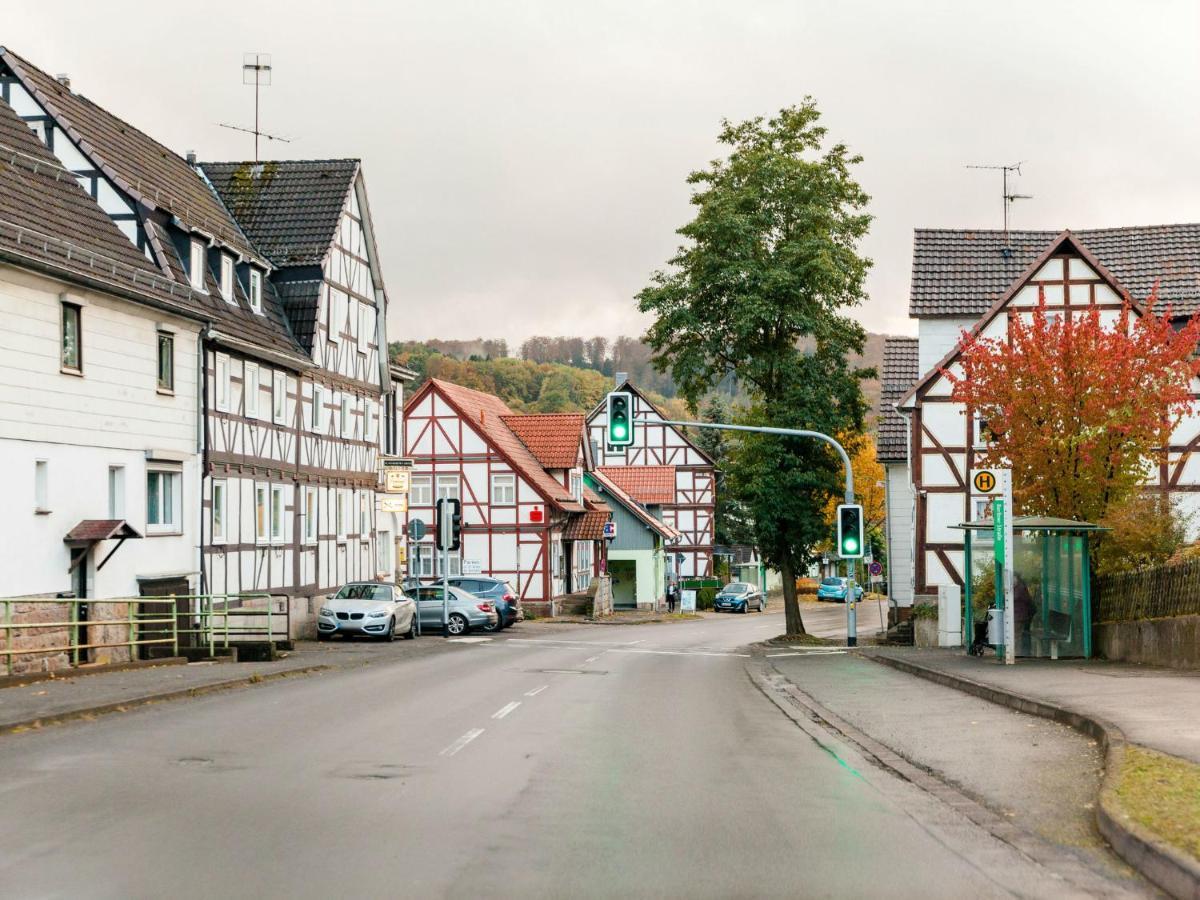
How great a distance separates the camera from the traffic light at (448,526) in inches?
1572

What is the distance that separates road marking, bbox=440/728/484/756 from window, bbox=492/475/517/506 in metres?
47.5

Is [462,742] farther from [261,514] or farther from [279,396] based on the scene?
[279,396]

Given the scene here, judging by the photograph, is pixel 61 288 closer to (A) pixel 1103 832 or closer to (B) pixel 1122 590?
(B) pixel 1122 590

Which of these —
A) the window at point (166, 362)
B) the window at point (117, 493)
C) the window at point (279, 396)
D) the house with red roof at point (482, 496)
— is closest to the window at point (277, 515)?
the window at point (279, 396)

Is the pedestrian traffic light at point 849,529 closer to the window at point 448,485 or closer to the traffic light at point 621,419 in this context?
the traffic light at point 621,419

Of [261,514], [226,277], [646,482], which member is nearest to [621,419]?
[261,514]

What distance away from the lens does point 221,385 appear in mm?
33938

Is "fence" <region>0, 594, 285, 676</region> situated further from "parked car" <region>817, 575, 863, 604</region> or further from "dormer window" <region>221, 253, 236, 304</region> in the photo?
"parked car" <region>817, 575, 863, 604</region>

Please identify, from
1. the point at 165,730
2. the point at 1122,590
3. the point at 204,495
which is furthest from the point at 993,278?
the point at 165,730

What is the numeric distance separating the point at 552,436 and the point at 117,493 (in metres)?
40.2

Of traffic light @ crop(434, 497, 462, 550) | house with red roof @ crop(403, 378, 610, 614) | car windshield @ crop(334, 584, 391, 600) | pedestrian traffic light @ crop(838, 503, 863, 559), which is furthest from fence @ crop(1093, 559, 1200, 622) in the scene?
house with red roof @ crop(403, 378, 610, 614)

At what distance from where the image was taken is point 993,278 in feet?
156

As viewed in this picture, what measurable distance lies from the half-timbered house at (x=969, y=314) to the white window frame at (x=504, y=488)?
18.0 m

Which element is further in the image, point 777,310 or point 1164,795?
point 777,310
